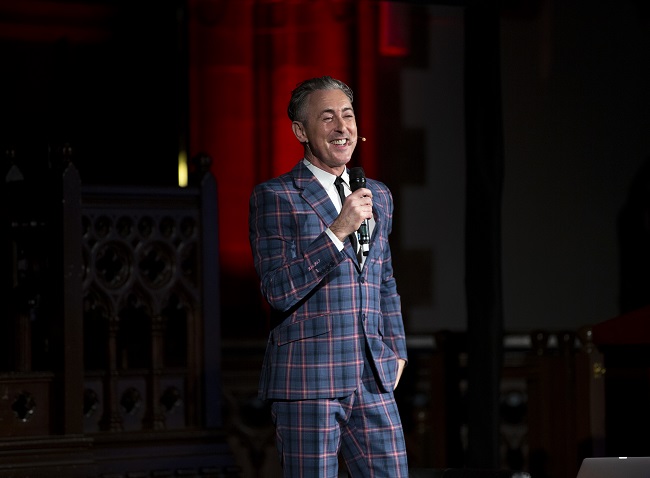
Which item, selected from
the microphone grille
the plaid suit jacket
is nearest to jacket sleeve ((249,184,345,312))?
the plaid suit jacket

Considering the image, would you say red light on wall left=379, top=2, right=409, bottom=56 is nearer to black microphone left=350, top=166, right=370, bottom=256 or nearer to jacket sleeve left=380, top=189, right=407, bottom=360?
jacket sleeve left=380, top=189, right=407, bottom=360

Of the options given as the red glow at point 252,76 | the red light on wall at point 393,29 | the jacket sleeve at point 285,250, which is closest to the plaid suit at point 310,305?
the jacket sleeve at point 285,250

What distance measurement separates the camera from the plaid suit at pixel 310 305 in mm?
2943

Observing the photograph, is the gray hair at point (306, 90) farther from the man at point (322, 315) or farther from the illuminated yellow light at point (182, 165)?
the illuminated yellow light at point (182, 165)

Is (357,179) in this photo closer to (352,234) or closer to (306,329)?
(352,234)

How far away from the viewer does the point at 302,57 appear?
752 cm

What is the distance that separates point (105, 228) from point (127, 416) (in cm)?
84

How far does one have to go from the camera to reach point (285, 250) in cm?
302

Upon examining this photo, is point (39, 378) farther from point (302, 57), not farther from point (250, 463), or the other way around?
point (302, 57)

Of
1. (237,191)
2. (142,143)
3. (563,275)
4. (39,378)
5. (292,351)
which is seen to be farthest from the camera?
(563,275)

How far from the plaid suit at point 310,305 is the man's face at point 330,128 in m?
0.07

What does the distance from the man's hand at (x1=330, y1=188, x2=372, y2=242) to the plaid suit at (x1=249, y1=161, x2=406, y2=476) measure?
7 cm

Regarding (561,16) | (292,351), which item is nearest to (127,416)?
(292,351)

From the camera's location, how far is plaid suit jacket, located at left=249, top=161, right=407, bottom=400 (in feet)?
9.64
